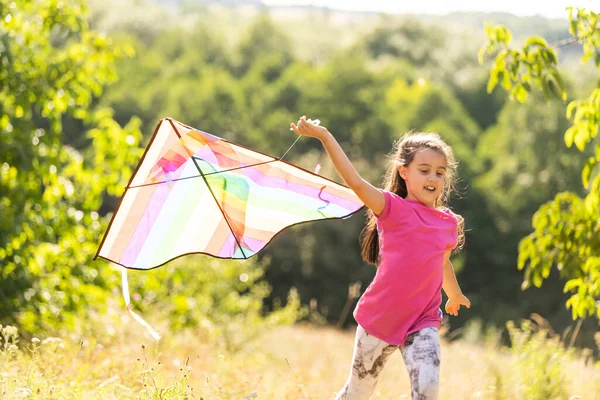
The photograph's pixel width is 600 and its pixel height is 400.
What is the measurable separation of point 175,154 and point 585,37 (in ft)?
7.69

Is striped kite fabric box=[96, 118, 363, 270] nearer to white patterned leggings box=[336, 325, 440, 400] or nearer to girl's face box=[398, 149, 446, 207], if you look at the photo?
girl's face box=[398, 149, 446, 207]

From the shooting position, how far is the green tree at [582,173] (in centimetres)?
467

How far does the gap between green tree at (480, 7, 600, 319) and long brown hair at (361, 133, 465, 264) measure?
1.05 m

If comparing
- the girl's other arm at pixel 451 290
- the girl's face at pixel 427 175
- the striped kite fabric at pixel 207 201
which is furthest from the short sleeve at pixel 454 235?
the striped kite fabric at pixel 207 201

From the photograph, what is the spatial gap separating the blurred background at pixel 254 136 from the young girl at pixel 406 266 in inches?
32.9

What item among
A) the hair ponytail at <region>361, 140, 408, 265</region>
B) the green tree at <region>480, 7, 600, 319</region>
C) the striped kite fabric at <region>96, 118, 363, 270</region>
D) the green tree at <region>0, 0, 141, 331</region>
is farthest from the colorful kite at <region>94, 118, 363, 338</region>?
the green tree at <region>0, 0, 141, 331</region>

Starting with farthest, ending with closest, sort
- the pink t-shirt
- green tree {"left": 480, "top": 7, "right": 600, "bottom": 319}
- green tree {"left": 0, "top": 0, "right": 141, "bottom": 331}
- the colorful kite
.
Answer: green tree {"left": 0, "top": 0, "right": 141, "bottom": 331}, green tree {"left": 480, "top": 7, "right": 600, "bottom": 319}, the colorful kite, the pink t-shirt

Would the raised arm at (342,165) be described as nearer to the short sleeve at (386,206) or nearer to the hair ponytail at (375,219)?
the short sleeve at (386,206)

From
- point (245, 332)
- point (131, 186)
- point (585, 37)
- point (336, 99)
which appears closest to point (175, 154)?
point (131, 186)

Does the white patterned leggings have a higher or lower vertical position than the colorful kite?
lower

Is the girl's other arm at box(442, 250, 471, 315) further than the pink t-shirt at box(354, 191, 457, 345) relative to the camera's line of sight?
Yes

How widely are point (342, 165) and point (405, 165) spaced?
42 centimetres

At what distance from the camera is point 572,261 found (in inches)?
203

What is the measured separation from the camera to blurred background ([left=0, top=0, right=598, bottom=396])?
654 centimetres
